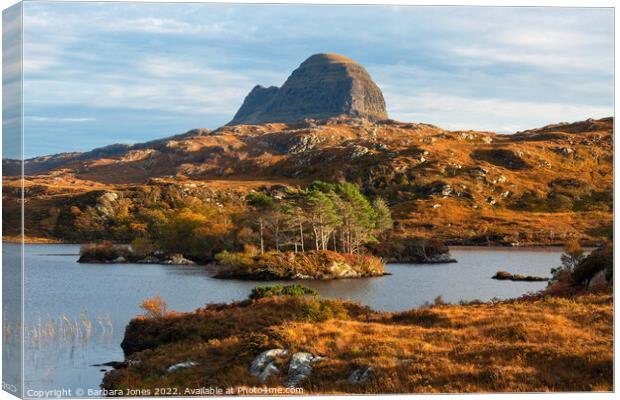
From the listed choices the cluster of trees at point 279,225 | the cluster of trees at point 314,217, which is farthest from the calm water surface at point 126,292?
the cluster of trees at point 279,225

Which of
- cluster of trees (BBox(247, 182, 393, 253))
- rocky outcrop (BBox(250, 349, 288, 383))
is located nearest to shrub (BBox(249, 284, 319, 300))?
rocky outcrop (BBox(250, 349, 288, 383))

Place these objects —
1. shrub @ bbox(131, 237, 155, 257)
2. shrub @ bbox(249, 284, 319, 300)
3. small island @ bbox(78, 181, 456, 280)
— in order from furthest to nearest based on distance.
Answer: shrub @ bbox(131, 237, 155, 257), small island @ bbox(78, 181, 456, 280), shrub @ bbox(249, 284, 319, 300)

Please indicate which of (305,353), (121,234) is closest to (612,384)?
(305,353)

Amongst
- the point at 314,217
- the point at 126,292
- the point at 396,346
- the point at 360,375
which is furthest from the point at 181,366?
the point at 314,217

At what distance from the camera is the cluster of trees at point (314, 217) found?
288ft

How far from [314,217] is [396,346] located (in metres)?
66.3

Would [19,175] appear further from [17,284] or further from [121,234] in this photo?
[121,234]

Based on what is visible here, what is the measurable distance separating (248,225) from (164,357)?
73998 mm

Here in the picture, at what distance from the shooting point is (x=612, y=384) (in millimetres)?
19406

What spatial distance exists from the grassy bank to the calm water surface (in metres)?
2.81

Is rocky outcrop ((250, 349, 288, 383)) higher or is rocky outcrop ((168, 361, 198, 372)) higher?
rocky outcrop ((250, 349, 288, 383))

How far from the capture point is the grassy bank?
64.0 ft

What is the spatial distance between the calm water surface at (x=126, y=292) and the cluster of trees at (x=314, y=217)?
762 centimetres

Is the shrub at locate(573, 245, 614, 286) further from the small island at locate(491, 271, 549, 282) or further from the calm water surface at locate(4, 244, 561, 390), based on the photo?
the small island at locate(491, 271, 549, 282)
